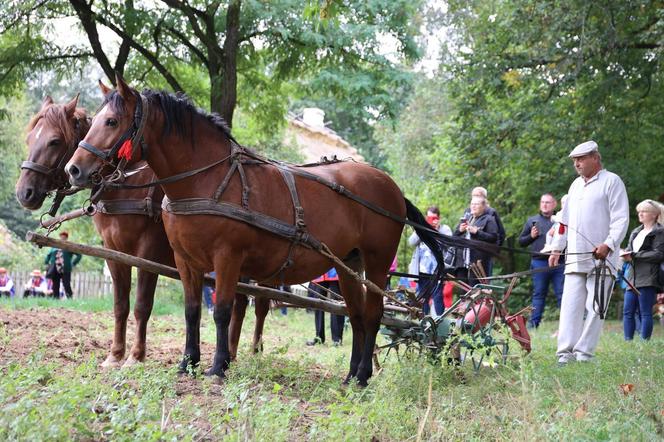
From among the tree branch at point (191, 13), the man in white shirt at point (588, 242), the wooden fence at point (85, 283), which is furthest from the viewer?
the wooden fence at point (85, 283)

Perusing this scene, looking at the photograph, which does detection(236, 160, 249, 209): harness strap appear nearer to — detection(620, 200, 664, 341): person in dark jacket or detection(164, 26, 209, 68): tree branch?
detection(620, 200, 664, 341): person in dark jacket

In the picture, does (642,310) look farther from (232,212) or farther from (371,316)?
(232,212)

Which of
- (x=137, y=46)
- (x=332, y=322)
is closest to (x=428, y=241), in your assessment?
(x=332, y=322)

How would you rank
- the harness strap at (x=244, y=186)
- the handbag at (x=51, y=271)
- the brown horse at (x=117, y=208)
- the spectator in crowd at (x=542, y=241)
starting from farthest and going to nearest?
the handbag at (x=51, y=271) → the spectator in crowd at (x=542, y=241) → the brown horse at (x=117, y=208) → the harness strap at (x=244, y=186)

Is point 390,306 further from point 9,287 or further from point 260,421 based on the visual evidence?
point 9,287

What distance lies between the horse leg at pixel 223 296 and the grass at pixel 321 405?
0.64 feet

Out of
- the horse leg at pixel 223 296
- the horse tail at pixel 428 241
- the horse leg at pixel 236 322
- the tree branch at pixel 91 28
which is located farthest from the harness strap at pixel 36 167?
the tree branch at pixel 91 28

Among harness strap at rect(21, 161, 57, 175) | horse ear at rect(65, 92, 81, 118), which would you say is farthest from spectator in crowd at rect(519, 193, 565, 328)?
harness strap at rect(21, 161, 57, 175)

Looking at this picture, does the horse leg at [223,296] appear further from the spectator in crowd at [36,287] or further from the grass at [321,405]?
the spectator in crowd at [36,287]

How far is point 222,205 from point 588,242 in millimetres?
4014

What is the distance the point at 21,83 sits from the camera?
15.9 metres

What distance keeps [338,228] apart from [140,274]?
1.83 meters

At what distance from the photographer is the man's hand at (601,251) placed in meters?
7.55

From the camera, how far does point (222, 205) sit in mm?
5957
